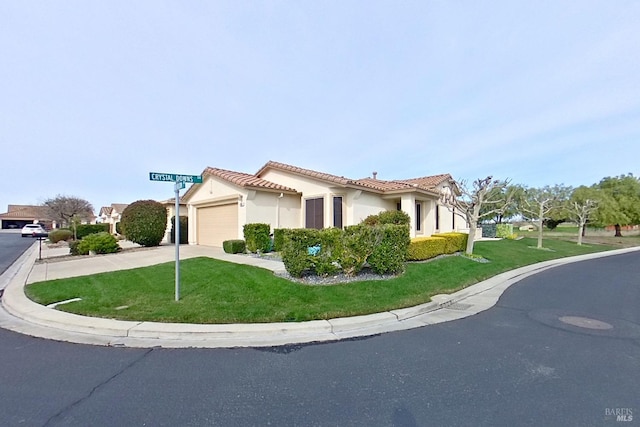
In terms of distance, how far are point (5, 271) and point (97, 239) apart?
3567 mm

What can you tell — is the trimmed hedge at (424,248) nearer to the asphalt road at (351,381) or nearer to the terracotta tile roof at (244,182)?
the asphalt road at (351,381)

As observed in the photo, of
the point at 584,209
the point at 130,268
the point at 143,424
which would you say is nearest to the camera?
the point at 143,424

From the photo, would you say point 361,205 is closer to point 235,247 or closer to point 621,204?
point 235,247

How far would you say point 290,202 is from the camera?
16.2 meters

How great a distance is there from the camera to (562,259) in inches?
622

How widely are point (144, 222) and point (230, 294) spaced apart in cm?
1313

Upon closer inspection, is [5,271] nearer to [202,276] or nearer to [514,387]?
[202,276]

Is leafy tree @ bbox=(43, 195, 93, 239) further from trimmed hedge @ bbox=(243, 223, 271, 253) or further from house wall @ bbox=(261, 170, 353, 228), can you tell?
trimmed hedge @ bbox=(243, 223, 271, 253)

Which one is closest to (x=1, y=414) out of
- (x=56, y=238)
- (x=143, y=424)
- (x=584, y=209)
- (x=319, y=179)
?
(x=143, y=424)

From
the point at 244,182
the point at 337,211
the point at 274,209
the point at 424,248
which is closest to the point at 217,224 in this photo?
the point at 274,209

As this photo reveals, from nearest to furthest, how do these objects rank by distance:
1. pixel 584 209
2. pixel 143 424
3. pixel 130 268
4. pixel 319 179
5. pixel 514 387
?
1. pixel 143 424
2. pixel 514 387
3. pixel 130 268
4. pixel 319 179
5. pixel 584 209

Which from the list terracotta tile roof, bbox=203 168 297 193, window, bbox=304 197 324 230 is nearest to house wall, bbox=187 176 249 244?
terracotta tile roof, bbox=203 168 297 193

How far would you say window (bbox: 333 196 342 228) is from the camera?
571 inches

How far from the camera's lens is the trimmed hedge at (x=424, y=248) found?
11.2 m
